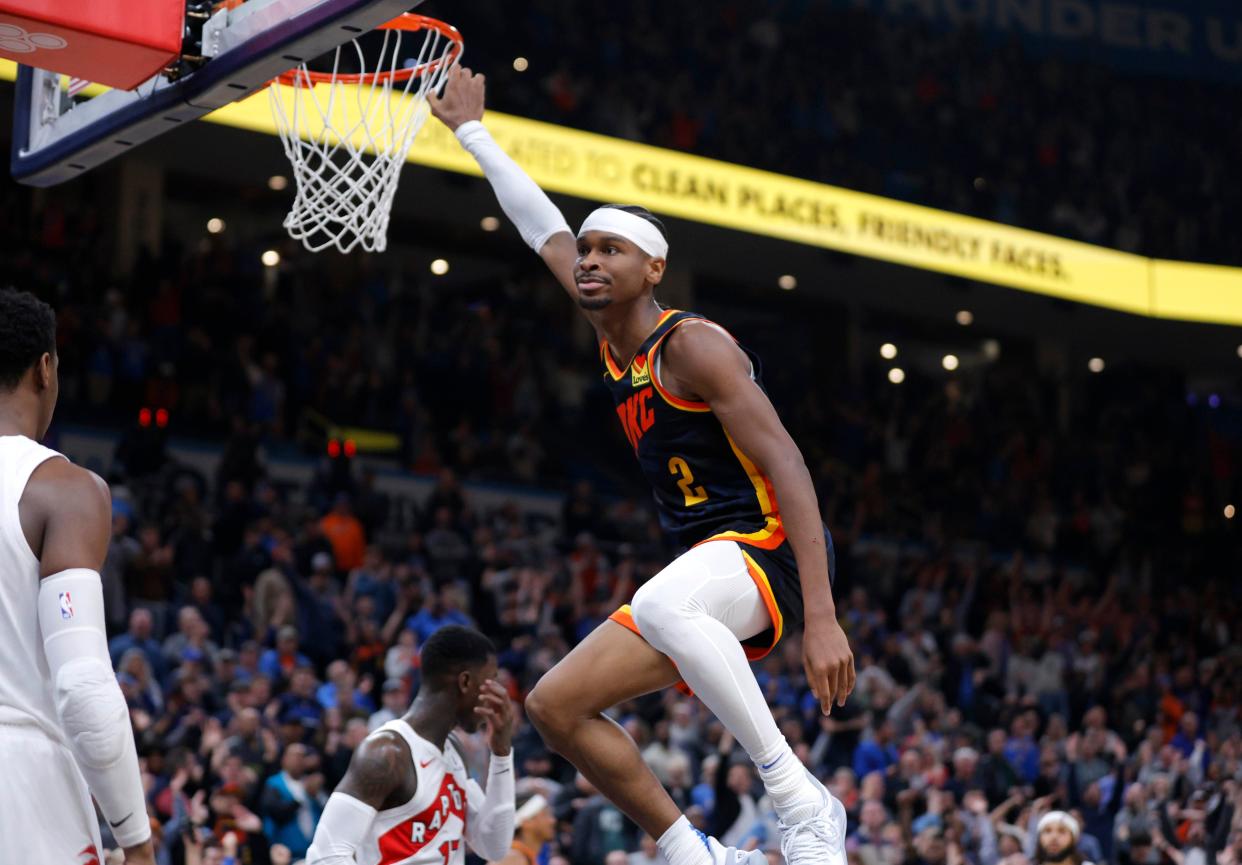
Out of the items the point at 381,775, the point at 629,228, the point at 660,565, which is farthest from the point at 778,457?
the point at 660,565

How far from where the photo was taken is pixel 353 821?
20.4 ft

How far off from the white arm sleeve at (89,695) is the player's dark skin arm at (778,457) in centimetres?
189

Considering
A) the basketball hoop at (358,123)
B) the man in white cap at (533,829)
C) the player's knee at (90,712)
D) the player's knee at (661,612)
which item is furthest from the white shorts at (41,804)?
the man in white cap at (533,829)

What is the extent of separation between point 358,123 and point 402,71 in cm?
28

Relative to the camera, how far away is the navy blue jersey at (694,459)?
5117 millimetres

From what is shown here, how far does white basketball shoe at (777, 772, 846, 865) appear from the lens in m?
4.87

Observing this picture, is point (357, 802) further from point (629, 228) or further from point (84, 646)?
point (84, 646)

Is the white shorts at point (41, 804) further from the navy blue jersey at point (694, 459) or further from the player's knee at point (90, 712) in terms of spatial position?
the navy blue jersey at point (694, 459)

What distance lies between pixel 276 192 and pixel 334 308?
11.1 feet

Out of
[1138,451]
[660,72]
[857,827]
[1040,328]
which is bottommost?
[857,827]

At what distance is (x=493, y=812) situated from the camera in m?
6.89

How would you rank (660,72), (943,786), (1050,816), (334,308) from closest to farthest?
1. (1050,816)
2. (943,786)
3. (334,308)
4. (660,72)

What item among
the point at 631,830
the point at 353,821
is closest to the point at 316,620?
the point at 631,830

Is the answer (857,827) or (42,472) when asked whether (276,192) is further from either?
(42,472)
